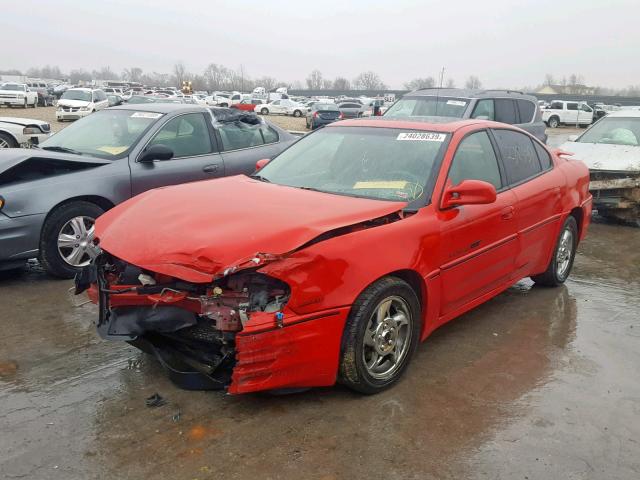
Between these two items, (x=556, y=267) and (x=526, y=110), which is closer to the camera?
(x=556, y=267)

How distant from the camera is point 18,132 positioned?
11844mm

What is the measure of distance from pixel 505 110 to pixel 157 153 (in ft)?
23.2

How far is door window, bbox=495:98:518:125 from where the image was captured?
10352mm

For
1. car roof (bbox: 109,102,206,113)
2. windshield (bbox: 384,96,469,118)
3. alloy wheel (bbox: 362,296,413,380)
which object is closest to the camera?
Result: alloy wheel (bbox: 362,296,413,380)

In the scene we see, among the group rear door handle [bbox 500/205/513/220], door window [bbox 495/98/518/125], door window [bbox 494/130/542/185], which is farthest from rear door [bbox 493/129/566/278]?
door window [bbox 495/98/518/125]

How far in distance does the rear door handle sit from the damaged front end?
2.07 metres

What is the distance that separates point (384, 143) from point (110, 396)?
2562 mm

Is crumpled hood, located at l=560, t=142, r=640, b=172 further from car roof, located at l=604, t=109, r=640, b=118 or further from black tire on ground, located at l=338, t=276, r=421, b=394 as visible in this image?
black tire on ground, located at l=338, t=276, r=421, b=394

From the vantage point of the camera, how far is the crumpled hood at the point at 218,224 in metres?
2.99

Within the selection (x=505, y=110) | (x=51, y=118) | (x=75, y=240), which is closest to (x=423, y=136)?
(x=75, y=240)

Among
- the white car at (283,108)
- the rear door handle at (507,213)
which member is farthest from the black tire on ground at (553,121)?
the rear door handle at (507,213)

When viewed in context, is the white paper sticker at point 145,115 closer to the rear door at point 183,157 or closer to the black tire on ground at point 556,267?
the rear door at point 183,157

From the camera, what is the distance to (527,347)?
13.9ft

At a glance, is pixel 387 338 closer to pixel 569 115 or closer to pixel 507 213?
pixel 507 213
